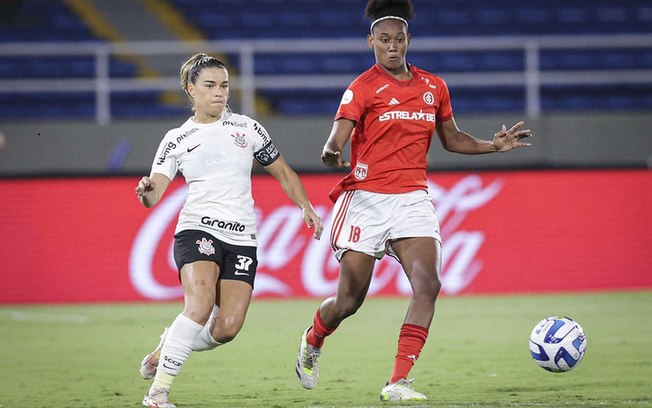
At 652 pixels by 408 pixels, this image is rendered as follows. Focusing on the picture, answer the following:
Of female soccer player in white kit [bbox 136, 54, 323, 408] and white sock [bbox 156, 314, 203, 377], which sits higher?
female soccer player in white kit [bbox 136, 54, 323, 408]

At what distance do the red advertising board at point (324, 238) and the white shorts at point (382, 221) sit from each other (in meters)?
6.91

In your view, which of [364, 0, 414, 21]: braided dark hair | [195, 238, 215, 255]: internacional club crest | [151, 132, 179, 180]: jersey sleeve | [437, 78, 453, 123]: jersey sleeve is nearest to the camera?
[195, 238, 215, 255]: internacional club crest

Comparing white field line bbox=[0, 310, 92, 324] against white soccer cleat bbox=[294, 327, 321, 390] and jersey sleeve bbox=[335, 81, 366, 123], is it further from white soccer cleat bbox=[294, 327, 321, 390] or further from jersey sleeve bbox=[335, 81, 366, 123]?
jersey sleeve bbox=[335, 81, 366, 123]

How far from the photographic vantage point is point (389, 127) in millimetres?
7387

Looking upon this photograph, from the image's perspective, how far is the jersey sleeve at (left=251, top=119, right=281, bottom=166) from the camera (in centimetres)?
721

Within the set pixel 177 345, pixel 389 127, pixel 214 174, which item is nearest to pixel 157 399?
pixel 177 345

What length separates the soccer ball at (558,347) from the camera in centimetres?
742

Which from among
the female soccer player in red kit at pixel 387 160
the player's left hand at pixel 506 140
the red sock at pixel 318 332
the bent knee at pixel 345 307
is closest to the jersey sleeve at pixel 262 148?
the female soccer player in red kit at pixel 387 160

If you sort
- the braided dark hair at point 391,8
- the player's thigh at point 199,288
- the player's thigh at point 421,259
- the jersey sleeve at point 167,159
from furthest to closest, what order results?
1. the braided dark hair at point 391,8
2. the player's thigh at point 421,259
3. the jersey sleeve at point 167,159
4. the player's thigh at point 199,288

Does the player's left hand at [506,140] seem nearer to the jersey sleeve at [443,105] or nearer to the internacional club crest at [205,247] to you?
the jersey sleeve at [443,105]

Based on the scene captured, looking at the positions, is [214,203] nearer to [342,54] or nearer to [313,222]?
[313,222]

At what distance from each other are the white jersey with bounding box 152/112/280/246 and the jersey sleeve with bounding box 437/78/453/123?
1.36m

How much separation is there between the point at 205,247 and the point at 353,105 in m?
1.32

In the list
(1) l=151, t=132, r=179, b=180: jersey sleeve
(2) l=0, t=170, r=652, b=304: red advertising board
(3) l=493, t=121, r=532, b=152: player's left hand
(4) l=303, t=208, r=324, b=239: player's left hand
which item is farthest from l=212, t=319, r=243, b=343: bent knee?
(2) l=0, t=170, r=652, b=304: red advertising board
